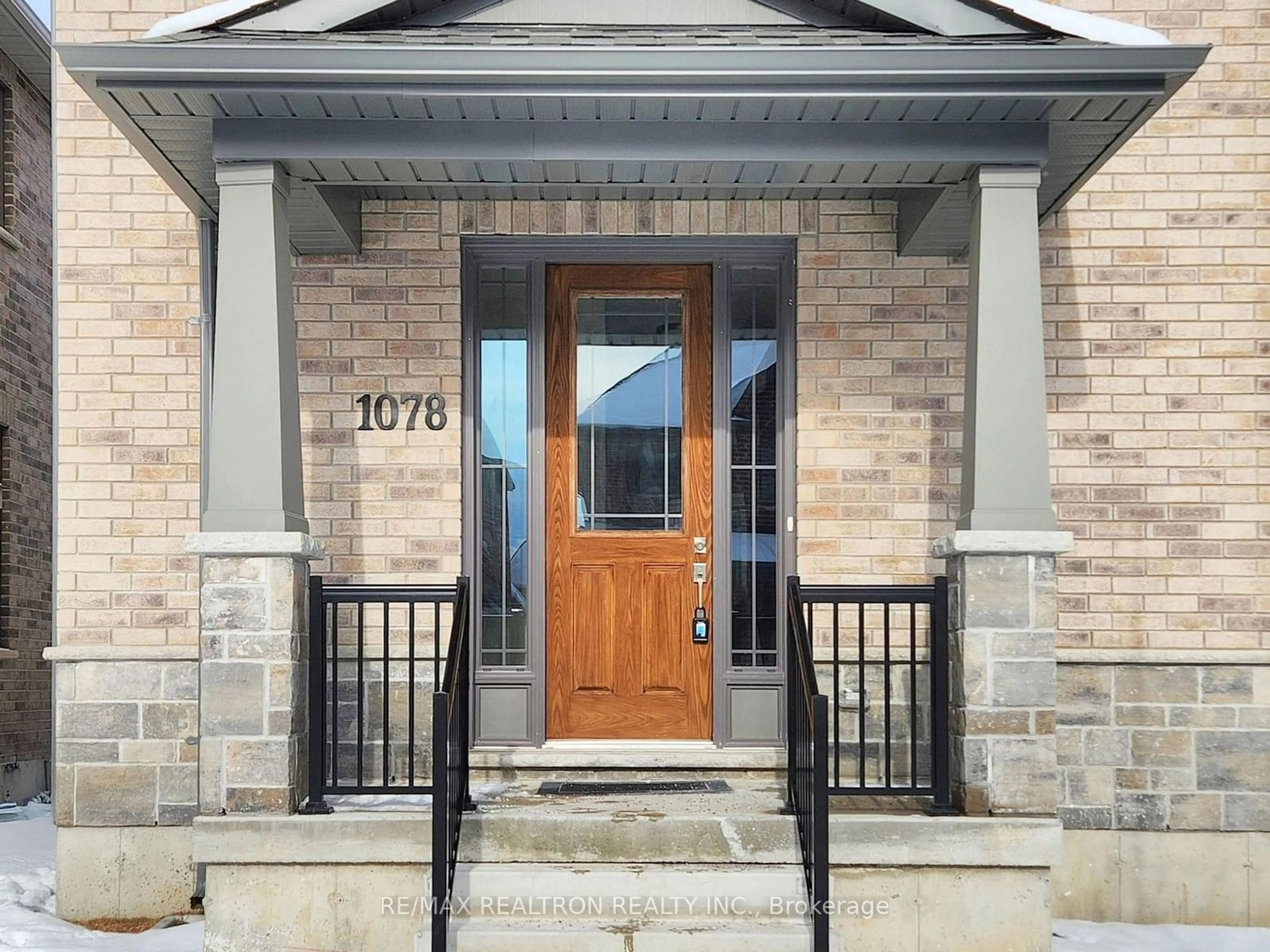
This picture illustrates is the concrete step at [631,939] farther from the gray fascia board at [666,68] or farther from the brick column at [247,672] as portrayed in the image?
the gray fascia board at [666,68]

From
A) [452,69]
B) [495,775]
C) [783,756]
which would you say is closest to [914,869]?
[783,756]

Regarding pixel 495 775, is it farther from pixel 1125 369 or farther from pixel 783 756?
pixel 1125 369

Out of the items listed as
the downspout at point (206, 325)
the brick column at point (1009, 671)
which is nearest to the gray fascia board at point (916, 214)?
the brick column at point (1009, 671)

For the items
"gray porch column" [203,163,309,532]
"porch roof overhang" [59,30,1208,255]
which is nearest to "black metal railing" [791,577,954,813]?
"porch roof overhang" [59,30,1208,255]

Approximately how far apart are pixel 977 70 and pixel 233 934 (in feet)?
13.0

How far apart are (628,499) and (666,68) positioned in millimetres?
2244

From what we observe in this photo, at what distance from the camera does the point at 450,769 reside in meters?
4.38

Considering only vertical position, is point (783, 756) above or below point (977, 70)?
below

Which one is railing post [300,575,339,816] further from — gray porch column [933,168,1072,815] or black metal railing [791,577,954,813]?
gray porch column [933,168,1072,815]

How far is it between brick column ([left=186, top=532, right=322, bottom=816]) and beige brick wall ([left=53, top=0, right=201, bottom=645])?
4.29 ft

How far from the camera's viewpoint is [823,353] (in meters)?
6.00

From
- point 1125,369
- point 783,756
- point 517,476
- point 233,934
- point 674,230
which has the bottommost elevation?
point 233,934

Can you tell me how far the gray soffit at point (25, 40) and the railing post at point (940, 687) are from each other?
6.93 m

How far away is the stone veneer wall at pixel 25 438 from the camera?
916cm
